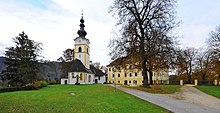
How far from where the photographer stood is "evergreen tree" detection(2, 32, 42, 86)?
147ft

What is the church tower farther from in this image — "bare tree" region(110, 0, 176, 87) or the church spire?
"bare tree" region(110, 0, 176, 87)

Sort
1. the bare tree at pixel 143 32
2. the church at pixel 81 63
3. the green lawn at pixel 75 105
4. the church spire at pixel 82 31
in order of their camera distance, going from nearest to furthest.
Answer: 1. the green lawn at pixel 75 105
2. the bare tree at pixel 143 32
3. the church at pixel 81 63
4. the church spire at pixel 82 31

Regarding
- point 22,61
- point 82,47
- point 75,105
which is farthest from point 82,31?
point 75,105

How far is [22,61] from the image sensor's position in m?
46.4

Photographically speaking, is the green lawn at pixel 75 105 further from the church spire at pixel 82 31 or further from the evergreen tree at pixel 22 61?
the church spire at pixel 82 31

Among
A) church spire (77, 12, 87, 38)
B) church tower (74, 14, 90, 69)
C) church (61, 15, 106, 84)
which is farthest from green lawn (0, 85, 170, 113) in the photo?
church spire (77, 12, 87, 38)

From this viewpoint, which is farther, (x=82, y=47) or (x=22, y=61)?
(x=82, y=47)

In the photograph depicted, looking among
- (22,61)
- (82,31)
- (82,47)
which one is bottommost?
(22,61)

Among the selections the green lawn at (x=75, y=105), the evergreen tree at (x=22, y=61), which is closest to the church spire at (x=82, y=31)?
the evergreen tree at (x=22, y=61)

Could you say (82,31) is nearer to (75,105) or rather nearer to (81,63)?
(81,63)

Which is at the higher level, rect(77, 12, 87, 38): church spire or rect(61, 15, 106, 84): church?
rect(77, 12, 87, 38): church spire

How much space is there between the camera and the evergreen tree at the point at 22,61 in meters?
44.8

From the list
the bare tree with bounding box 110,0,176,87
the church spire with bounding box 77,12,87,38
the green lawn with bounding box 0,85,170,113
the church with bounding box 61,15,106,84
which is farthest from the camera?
the church spire with bounding box 77,12,87,38

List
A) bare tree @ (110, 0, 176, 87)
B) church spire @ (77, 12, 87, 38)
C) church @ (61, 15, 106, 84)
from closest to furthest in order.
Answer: bare tree @ (110, 0, 176, 87) < church @ (61, 15, 106, 84) < church spire @ (77, 12, 87, 38)
